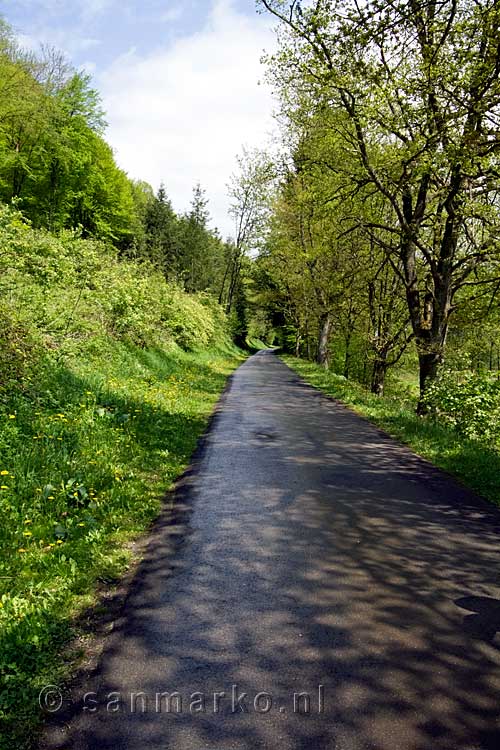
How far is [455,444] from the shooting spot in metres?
9.62

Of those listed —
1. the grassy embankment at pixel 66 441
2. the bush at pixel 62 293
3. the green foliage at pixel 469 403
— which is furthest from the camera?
the green foliage at pixel 469 403

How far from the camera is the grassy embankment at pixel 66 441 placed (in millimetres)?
3771

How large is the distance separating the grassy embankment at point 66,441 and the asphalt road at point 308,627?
15.9 inches

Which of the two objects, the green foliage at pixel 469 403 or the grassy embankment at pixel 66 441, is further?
the green foliage at pixel 469 403

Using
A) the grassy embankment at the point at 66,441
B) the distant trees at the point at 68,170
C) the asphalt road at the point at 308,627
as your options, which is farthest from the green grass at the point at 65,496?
the distant trees at the point at 68,170

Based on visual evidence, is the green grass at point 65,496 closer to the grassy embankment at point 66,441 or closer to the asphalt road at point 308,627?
the grassy embankment at point 66,441

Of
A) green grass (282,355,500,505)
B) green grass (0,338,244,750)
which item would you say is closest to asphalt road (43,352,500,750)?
green grass (0,338,244,750)

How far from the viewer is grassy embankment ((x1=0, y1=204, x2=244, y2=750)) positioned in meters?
3.77

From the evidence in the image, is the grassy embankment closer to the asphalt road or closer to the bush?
the bush

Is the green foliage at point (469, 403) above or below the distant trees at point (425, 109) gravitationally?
below

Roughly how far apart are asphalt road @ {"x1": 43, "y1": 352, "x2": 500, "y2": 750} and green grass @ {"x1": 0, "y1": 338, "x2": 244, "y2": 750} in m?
0.37

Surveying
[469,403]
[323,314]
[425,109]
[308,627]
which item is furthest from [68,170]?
[308,627]

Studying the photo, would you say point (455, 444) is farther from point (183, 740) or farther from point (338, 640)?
point (183, 740)

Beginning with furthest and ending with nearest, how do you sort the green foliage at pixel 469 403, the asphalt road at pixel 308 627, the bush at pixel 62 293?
the green foliage at pixel 469 403 → the bush at pixel 62 293 → the asphalt road at pixel 308 627
